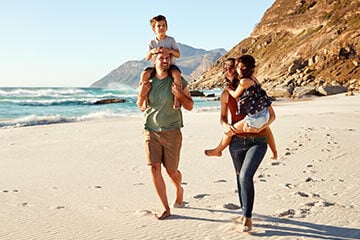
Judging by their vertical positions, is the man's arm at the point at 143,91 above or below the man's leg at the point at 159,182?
above

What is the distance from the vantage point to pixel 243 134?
445 centimetres

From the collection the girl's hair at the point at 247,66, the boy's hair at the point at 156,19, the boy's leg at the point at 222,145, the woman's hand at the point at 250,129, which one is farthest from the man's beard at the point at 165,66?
the woman's hand at the point at 250,129

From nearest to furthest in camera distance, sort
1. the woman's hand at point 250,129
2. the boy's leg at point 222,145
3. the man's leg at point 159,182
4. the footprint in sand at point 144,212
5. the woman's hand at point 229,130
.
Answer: the woman's hand at point 250,129 < the woman's hand at point 229,130 < the boy's leg at point 222,145 < the man's leg at point 159,182 < the footprint in sand at point 144,212

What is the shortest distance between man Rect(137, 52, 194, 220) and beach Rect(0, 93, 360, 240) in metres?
0.65

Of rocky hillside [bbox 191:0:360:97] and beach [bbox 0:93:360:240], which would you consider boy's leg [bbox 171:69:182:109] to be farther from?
rocky hillside [bbox 191:0:360:97]

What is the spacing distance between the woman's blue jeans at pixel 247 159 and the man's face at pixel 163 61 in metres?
1.13

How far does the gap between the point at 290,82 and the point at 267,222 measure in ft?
191

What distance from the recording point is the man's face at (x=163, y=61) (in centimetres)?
482

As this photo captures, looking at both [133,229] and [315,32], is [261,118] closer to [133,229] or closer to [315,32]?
[133,229]

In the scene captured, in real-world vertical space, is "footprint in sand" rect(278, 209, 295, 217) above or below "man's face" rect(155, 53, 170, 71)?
below

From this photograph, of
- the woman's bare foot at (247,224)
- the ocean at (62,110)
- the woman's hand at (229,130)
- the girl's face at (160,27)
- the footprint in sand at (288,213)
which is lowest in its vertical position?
the ocean at (62,110)

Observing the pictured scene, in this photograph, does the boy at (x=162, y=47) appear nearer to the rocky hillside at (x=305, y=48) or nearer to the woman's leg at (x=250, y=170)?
the woman's leg at (x=250, y=170)

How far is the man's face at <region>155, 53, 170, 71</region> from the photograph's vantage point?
4.82 m

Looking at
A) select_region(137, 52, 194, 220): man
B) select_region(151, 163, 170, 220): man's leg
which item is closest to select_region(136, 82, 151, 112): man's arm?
select_region(137, 52, 194, 220): man
